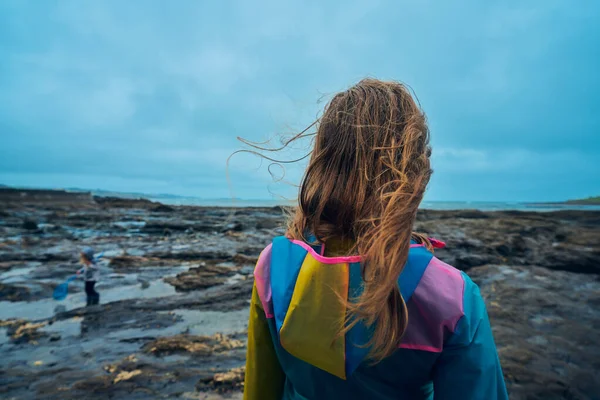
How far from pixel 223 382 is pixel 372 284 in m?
3.91

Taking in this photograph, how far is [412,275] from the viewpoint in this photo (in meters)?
1.05

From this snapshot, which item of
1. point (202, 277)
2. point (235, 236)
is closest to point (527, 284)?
point (202, 277)

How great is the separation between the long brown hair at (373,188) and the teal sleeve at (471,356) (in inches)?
6.4

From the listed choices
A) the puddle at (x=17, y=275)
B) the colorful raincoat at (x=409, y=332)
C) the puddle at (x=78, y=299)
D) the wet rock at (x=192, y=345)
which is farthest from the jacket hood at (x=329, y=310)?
the puddle at (x=17, y=275)

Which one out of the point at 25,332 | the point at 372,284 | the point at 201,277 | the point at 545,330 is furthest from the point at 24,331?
the point at 545,330

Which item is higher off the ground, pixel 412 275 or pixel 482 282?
pixel 412 275

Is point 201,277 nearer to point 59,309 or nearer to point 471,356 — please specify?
point 59,309

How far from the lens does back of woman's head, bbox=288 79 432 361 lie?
1.04 m

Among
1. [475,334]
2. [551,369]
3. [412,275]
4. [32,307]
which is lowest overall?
[32,307]

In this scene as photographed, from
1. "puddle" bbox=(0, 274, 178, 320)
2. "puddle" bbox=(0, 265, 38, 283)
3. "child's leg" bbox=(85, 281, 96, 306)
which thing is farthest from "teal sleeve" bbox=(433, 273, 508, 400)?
"puddle" bbox=(0, 265, 38, 283)

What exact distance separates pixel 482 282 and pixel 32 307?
35.1 feet

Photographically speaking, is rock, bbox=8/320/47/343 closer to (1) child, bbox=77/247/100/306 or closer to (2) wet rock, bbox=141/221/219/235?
(1) child, bbox=77/247/100/306

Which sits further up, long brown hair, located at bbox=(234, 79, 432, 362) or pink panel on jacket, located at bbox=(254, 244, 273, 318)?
long brown hair, located at bbox=(234, 79, 432, 362)

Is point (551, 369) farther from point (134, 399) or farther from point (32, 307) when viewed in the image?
point (32, 307)
